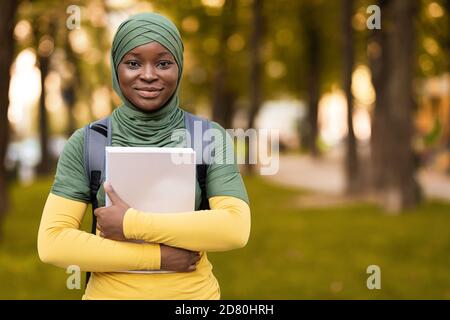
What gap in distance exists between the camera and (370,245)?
10898mm

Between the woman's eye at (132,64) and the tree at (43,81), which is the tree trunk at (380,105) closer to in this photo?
the tree at (43,81)

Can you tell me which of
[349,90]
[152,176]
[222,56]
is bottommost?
[152,176]

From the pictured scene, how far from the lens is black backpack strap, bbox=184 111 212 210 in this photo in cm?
246

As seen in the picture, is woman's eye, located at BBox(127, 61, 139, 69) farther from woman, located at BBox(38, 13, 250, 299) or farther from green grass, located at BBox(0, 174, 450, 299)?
green grass, located at BBox(0, 174, 450, 299)

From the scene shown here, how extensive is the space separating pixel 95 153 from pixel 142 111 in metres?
0.23

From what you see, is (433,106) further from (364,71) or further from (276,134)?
(276,134)

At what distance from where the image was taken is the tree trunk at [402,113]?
556 inches

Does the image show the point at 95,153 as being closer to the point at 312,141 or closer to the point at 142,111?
the point at 142,111

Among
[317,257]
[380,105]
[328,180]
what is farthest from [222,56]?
[317,257]

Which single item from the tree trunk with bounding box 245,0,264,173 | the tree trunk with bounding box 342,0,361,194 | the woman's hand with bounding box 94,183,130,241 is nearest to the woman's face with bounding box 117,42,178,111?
the woman's hand with bounding box 94,183,130,241

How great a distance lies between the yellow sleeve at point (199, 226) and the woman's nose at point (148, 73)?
1.56ft

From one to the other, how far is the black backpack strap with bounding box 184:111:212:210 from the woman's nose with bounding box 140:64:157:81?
21 centimetres

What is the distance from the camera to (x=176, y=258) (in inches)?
95.9
